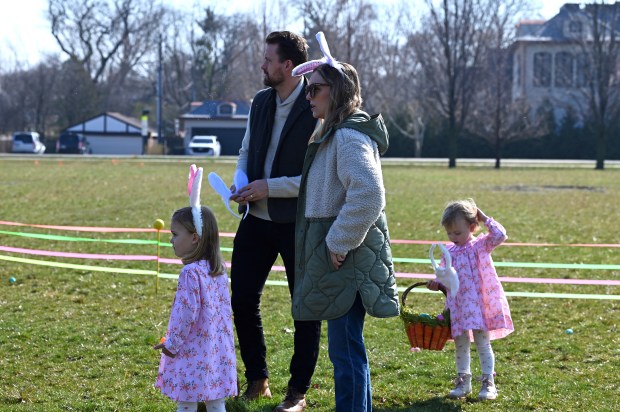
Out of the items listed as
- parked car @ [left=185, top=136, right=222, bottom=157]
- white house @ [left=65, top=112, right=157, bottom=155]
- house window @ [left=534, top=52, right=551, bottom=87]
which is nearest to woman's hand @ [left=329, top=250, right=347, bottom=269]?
house window @ [left=534, top=52, right=551, bottom=87]

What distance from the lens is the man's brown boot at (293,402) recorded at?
5250 millimetres

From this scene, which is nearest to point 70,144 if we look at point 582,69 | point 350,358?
point 582,69

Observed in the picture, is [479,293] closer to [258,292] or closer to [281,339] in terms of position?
[258,292]

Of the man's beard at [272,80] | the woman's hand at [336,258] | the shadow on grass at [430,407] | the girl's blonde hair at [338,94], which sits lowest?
the shadow on grass at [430,407]

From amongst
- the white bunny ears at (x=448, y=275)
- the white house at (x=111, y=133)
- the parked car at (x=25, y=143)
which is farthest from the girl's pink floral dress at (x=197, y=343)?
the white house at (x=111, y=133)

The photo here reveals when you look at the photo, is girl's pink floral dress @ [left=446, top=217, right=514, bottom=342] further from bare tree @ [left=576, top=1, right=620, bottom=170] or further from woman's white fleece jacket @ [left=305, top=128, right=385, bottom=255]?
bare tree @ [left=576, top=1, right=620, bottom=170]

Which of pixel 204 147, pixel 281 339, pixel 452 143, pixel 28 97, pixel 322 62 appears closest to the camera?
pixel 322 62

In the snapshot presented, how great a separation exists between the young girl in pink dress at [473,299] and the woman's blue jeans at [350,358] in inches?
48.6

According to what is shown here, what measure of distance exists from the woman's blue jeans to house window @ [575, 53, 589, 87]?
45368 millimetres

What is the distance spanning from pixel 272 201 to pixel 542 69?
5387 cm

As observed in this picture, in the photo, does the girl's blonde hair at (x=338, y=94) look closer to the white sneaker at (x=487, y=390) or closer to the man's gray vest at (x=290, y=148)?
the man's gray vest at (x=290, y=148)

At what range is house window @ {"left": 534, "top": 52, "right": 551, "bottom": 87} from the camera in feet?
177

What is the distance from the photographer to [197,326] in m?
4.54

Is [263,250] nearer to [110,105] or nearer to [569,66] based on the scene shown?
[569,66]
